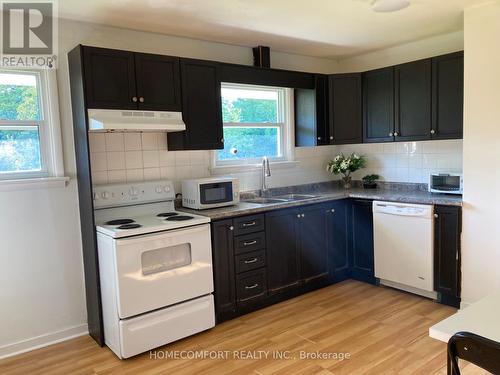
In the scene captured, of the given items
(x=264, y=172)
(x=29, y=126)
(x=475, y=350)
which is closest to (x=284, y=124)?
(x=264, y=172)

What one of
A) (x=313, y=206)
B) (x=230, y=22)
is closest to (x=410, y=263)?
(x=313, y=206)

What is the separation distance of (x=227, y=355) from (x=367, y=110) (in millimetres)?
2810

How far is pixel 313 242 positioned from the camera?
12.9ft

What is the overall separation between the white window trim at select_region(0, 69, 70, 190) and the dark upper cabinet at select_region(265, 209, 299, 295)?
172 centimetres

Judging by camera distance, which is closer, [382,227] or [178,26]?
[178,26]

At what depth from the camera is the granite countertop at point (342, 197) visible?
3.38 metres

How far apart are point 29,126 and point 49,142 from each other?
17 cm

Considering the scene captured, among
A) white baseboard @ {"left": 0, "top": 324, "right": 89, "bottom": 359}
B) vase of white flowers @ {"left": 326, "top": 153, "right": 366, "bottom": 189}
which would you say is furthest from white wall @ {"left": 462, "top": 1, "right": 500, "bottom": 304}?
white baseboard @ {"left": 0, "top": 324, "right": 89, "bottom": 359}

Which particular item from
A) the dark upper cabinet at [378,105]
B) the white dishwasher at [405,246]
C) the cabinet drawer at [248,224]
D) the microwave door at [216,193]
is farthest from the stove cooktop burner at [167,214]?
the dark upper cabinet at [378,105]

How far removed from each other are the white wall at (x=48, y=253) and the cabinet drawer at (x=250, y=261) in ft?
4.14

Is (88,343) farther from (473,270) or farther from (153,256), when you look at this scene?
(473,270)

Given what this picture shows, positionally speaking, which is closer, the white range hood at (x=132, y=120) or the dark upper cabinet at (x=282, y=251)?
the white range hood at (x=132, y=120)

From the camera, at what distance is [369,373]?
2.56 metres

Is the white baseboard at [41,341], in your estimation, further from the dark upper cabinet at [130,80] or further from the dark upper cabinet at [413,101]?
the dark upper cabinet at [413,101]
